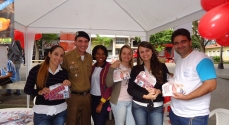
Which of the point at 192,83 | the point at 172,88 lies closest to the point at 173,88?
the point at 172,88

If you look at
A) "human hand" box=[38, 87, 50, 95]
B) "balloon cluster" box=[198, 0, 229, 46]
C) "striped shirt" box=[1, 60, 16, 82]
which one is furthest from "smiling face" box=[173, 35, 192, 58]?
"striped shirt" box=[1, 60, 16, 82]

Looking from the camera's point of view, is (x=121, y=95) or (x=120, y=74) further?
(x=121, y=95)

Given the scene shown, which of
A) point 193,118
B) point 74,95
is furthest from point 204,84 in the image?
point 74,95

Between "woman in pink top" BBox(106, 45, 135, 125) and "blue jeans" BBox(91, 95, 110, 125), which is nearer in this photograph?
"woman in pink top" BBox(106, 45, 135, 125)

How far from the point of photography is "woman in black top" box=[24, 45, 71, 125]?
198cm

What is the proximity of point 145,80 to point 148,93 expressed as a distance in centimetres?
16

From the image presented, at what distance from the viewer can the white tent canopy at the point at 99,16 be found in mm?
3207

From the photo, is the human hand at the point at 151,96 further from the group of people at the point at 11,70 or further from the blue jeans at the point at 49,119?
the group of people at the point at 11,70

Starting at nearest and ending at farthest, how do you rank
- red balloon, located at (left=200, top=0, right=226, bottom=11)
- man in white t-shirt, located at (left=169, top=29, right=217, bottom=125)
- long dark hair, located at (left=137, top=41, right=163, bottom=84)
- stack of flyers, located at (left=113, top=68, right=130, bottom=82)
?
man in white t-shirt, located at (left=169, top=29, right=217, bottom=125), red balloon, located at (left=200, top=0, right=226, bottom=11), long dark hair, located at (left=137, top=41, right=163, bottom=84), stack of flyers, located at (left=113, top=68, right=130, bottom=82)

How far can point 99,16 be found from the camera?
4230 mm

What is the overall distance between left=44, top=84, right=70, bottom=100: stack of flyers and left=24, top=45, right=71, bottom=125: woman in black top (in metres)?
0.04

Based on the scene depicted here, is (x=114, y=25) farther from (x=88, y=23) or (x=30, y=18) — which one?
(x=30, y=18)

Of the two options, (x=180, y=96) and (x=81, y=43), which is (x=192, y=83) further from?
(x=81, y=43)

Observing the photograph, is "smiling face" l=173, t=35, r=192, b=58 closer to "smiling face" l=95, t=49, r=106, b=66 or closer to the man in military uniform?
"smiling face" l=95, t=49, r=106, b=66
